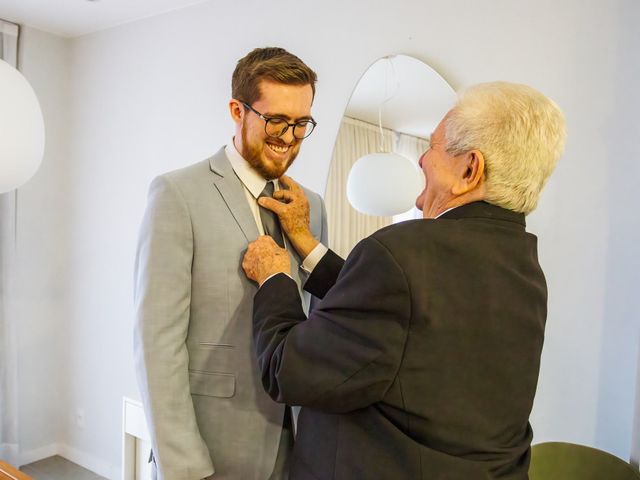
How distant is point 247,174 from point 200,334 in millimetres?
412

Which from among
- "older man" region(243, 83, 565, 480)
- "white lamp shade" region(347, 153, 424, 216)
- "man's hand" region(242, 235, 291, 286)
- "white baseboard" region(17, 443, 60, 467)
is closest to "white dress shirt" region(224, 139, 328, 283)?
"man's hand" region(242, 235, 291, 286)

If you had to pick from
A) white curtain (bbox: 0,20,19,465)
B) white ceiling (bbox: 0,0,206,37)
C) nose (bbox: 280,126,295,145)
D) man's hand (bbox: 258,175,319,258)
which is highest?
white ceiling (bbox: 0,0,206,37)

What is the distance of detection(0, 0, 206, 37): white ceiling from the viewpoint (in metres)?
3.05

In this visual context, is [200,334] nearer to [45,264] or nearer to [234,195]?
[234,195]

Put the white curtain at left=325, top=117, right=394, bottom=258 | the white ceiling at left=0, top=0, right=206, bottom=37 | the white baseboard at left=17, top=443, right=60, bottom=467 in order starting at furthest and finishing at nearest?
the white baseboard at left=17, top=443, right=60, bottom=467
the white ceiling at left=0, top=0, right=206, bottom=37
the white curtain at left=325, top=117, right=394, bottom=258

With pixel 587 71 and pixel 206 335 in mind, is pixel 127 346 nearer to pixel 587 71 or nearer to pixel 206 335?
pixel 206 335

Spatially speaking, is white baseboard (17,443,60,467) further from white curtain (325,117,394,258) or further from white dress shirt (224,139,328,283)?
white dress shirt (224,139,328,283)

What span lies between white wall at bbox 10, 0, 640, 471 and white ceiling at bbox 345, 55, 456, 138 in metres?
0.06

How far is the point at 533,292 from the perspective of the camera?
44.1 inches

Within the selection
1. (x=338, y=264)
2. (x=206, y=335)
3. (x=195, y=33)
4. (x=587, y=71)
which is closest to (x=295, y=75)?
(x=338, y=264)

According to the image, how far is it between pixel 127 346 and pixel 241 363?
2.33m

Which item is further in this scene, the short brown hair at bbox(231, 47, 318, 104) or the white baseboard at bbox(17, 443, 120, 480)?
the white baseboard at bbox(17, 443, 120, 480)

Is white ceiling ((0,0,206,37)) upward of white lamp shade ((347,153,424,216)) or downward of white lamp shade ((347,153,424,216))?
upward

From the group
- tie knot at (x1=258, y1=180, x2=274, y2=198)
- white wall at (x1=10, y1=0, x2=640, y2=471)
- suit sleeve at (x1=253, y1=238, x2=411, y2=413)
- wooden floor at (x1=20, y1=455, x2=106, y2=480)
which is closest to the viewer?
suit sleeve at (x1=253, y1=238, x2=411, y2=413)
